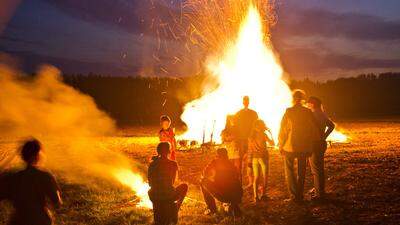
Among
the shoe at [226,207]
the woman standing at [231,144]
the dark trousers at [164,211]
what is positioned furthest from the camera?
the woman standing at [231,144]

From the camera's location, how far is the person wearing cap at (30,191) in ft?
17.0

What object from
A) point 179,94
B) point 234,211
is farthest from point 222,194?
point 179,94

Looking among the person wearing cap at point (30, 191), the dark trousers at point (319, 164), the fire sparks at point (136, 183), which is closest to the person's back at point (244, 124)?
the dark trousers at point (319, 164)

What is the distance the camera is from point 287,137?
9.33 metres

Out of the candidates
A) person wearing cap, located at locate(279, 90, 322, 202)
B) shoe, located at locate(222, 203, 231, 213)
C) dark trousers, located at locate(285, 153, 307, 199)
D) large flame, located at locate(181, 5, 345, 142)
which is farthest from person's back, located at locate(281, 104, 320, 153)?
large flame, located at locate(181, 5, 345, 142)

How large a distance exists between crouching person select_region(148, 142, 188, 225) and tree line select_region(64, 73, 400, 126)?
3761 centimetres

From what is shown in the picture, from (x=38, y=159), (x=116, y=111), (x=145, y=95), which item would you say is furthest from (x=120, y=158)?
(x=145, y=95)

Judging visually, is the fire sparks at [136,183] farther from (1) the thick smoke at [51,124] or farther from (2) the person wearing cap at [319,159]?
(2) the person wearing cap at [319,159]

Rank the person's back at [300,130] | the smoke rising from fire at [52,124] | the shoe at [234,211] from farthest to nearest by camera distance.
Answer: the smoke rising from fire at [52,124] < the person's back at [300,130] < the shoe at [234,211]

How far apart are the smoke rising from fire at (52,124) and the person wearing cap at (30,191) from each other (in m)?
7.13

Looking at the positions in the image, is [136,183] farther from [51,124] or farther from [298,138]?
[51,124]

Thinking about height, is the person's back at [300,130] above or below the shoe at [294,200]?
above

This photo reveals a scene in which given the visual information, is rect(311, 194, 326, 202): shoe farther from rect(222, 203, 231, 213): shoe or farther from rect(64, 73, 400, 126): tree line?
rect(64, 73, 400, 126): tree line

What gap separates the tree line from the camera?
52.8m
